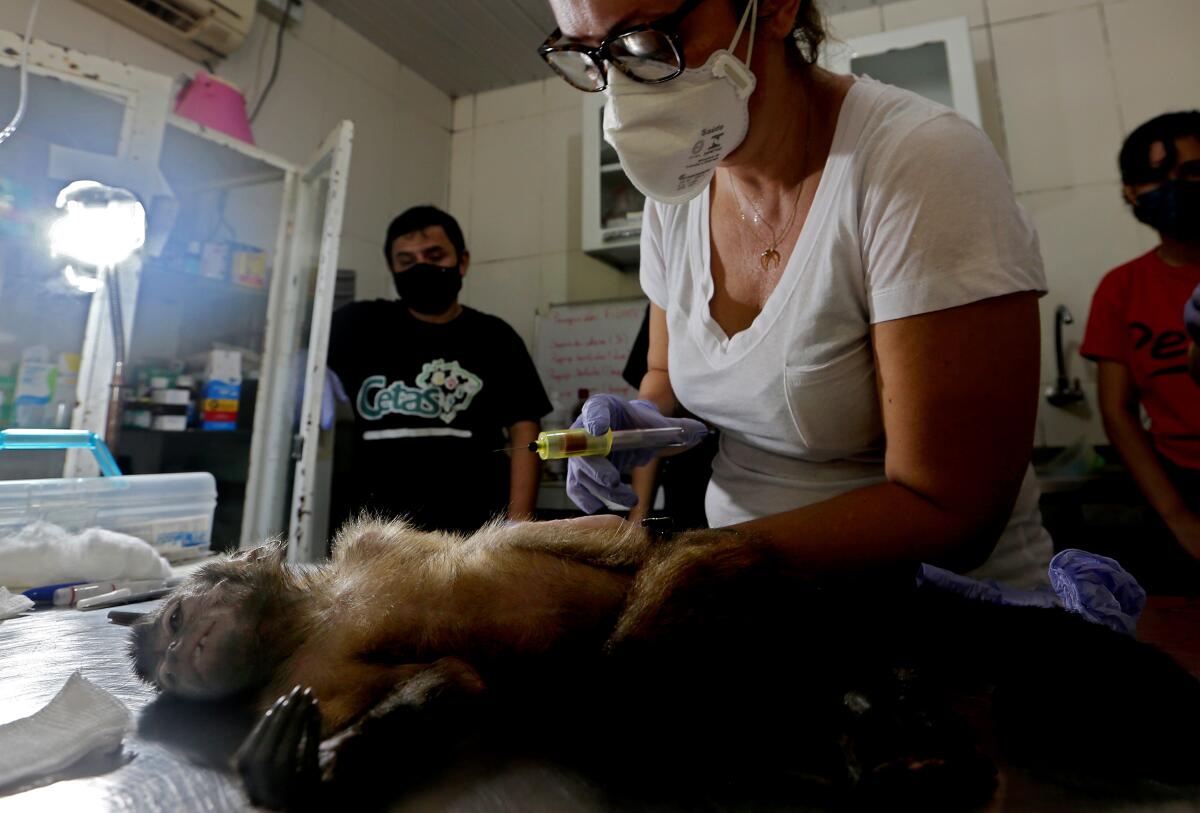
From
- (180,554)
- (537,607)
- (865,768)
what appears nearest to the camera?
(865,768)

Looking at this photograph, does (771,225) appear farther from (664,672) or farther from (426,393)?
(426,393)

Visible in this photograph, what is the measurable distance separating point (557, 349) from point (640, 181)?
248 cm

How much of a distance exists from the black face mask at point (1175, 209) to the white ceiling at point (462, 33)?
1.84 m

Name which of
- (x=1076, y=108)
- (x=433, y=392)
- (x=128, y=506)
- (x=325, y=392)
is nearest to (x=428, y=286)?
(x=433, y=392)

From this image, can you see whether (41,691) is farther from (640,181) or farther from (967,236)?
(967,236)

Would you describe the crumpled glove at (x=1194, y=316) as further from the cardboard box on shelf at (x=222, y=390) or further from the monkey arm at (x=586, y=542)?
the cardboard box on shelf at (x=222, y=390)

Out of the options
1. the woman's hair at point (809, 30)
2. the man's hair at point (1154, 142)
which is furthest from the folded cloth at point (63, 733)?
the man's hair at point (1154, 142)

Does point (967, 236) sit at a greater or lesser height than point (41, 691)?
greater

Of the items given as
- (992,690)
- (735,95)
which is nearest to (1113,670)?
(992,690)

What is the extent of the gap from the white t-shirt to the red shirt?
1231 mm

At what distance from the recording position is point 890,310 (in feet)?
2.40

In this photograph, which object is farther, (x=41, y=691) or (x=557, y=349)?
(x=557, y=349)

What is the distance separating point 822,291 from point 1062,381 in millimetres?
2220

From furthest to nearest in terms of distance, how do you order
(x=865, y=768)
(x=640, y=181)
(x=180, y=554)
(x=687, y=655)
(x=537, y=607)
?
(x=180, y=554) < (x=640, y=181) < (x=537, y=607) < (x=687, y=655) < (x=865, y=768)
